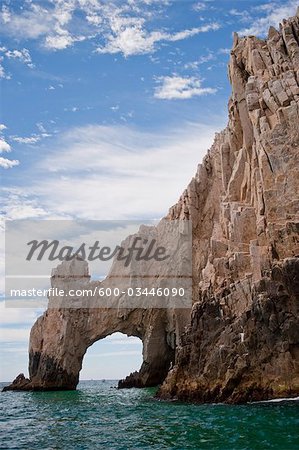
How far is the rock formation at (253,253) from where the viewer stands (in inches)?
1323

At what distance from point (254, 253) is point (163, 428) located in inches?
640

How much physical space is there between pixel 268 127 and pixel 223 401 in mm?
20060

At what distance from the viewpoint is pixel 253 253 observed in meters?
38.2

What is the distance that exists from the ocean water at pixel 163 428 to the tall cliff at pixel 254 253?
258 centimetres

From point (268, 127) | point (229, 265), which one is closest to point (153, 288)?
point (229, 265)

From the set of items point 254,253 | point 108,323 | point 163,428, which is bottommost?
point 163,428

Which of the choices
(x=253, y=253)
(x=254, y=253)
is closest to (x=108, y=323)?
(x=253, y=253)

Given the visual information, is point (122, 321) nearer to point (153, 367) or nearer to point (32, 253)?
point (153, 367)

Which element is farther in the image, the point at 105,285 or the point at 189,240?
the point at 105,285

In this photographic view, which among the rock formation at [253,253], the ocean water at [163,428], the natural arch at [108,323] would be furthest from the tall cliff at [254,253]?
the natural arch at [108,323]

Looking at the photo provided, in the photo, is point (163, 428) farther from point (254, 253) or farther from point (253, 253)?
point (253, 253)

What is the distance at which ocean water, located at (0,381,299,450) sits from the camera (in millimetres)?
21062

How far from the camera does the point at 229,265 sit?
41.1 metres

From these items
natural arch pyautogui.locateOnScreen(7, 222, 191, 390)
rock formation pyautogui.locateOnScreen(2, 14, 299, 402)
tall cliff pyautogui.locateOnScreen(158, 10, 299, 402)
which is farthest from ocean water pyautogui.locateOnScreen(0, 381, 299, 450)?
natural arch pyautogui.locateOnScreen(7, 222, 191, 390)
